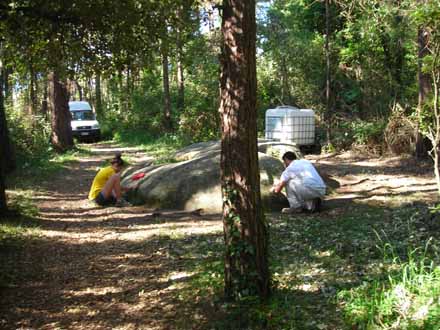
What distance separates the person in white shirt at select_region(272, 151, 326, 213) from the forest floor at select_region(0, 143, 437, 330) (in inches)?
12.3

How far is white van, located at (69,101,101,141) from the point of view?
88.5ft

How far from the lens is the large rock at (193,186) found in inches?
356

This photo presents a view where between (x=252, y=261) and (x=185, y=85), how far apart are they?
72.2 ft

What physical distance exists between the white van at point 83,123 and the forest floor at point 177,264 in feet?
58.5

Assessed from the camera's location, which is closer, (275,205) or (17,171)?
(275,205)

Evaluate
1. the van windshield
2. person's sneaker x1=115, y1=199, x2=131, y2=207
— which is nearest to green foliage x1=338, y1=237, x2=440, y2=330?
person's sneaker x1=115, y1=199, x2=131, y2=207

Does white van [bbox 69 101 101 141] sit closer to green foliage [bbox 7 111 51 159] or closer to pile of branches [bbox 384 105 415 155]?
green foliage [bbox 7 111 51 159]

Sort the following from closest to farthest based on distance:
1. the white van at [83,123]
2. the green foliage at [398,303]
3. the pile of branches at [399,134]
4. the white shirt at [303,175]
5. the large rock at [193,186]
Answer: the green foliage at [398,303]
the white shirt at [303,175]
the large rock at [193,186]
the pile of branches at [399,134]
the white van at [83,123]

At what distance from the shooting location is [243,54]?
4.25m

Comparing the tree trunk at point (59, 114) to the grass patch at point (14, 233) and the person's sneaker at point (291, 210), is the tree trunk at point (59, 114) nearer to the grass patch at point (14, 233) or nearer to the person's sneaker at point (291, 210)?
the grass patch at point (14, 233)

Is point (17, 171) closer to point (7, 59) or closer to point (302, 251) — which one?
point (7, 59)

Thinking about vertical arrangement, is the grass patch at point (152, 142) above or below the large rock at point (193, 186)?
above

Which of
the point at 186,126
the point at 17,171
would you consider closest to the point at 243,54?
the point at 17,171

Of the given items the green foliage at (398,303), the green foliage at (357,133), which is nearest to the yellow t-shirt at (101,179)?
the green foliage at (398,303)
